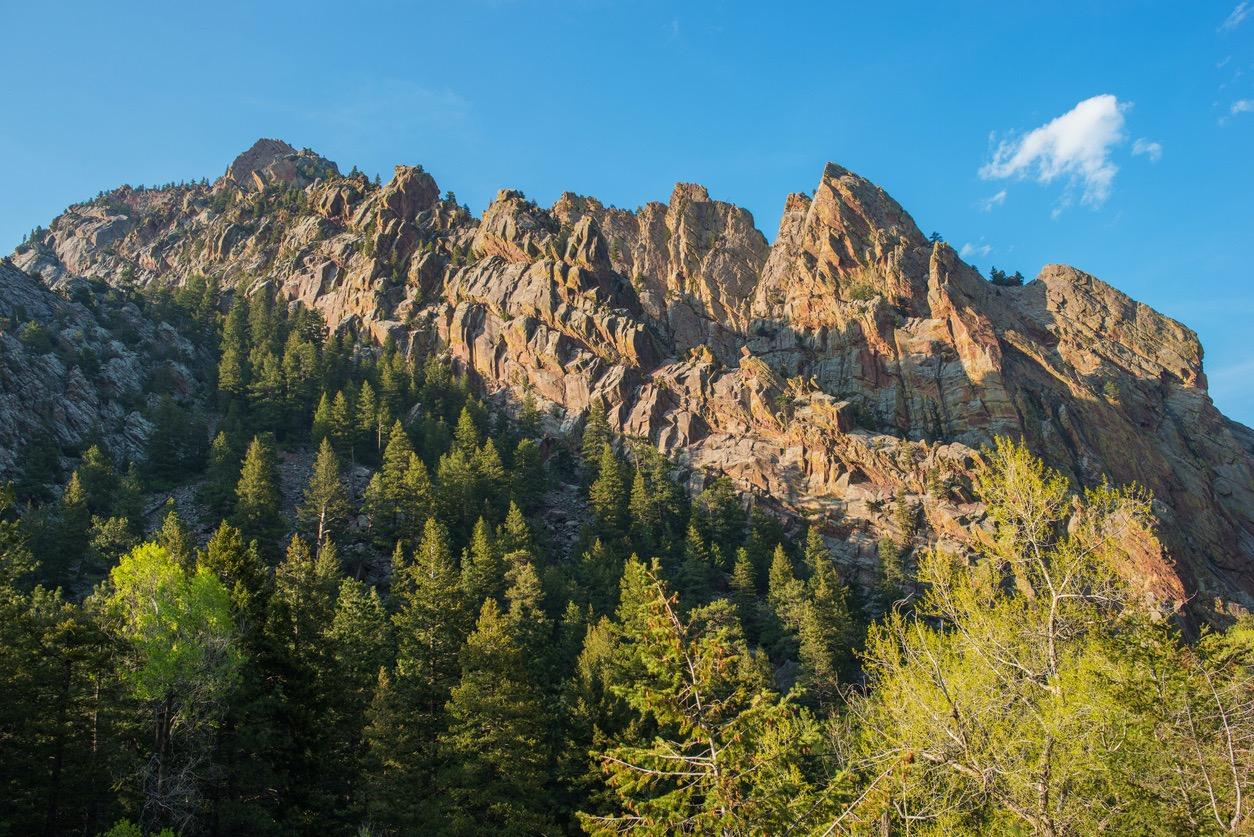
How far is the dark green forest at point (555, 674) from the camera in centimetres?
1404

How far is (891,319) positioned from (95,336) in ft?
295

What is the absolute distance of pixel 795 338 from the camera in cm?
10319

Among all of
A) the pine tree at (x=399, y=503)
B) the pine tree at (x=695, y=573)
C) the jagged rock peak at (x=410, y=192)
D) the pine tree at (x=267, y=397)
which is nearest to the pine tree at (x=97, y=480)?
the pine tree at (x=267, y=397)

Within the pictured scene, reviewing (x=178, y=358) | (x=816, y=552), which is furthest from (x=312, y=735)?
(x=178, y=358)

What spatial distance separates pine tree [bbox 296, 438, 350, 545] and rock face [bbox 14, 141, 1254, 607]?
107 ft

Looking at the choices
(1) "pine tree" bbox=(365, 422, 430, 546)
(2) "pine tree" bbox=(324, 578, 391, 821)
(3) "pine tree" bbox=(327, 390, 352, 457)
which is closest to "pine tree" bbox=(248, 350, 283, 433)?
(3) "pine tree" bbox=(327, 390, 352, 457)

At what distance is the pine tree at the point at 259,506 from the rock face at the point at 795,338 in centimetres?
3568

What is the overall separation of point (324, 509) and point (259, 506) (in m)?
4.34

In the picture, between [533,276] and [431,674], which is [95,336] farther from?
[431,674]

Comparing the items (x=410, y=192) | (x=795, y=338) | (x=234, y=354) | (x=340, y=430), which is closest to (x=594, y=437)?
(x=340, y=430)

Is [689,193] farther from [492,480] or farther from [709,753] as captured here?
[709,753]

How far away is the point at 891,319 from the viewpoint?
3903 inches

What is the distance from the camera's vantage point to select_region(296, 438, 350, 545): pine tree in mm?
58625

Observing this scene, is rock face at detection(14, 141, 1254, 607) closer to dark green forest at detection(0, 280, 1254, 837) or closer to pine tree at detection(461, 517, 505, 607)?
dark green forest at detection(0, 280, 1254, 837)
